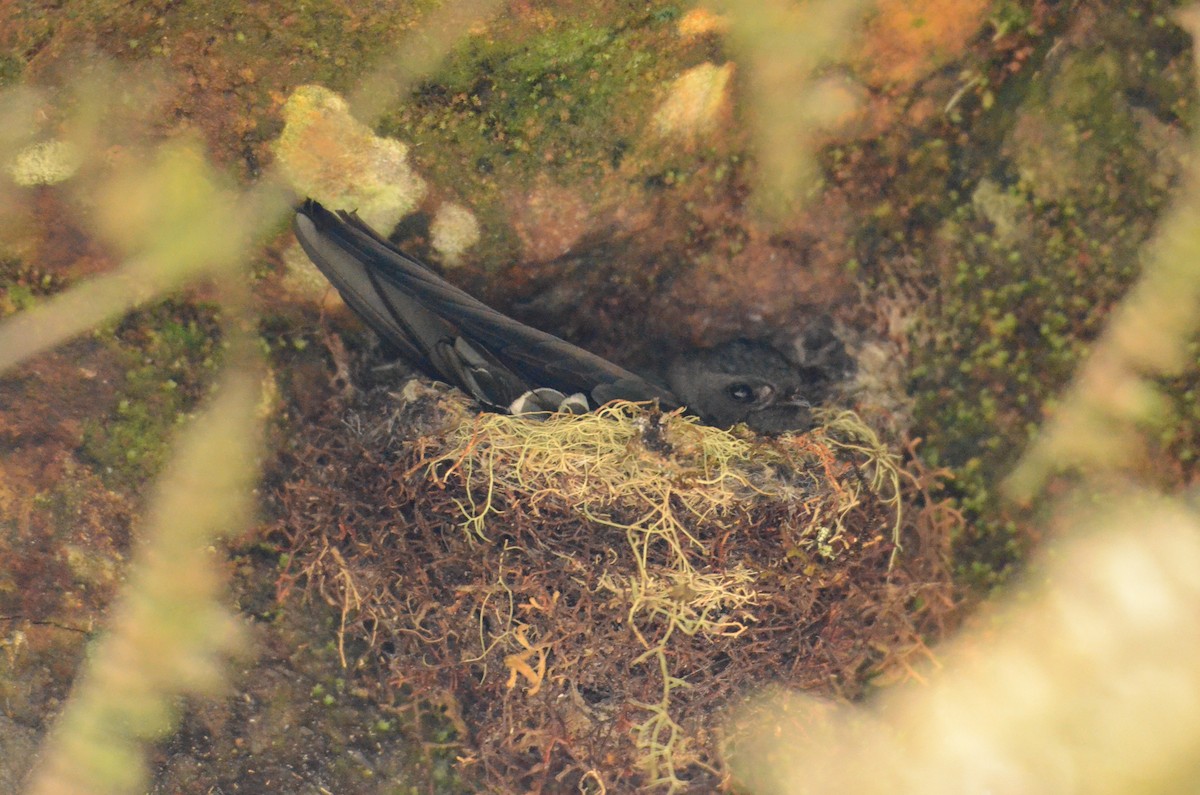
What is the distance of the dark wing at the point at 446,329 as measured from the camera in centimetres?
240

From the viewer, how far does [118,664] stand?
253 centimetres

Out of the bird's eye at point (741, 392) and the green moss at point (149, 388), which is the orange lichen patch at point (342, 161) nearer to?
the green moss at point (149, 388)

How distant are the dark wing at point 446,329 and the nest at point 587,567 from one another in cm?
10

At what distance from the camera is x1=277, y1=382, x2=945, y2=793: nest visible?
2.49 meters

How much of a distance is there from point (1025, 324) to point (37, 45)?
2.64m

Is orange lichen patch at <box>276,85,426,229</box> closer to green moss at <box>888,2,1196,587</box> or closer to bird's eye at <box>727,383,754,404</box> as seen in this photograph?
bird's eye at <box>727,383,754,404</box>

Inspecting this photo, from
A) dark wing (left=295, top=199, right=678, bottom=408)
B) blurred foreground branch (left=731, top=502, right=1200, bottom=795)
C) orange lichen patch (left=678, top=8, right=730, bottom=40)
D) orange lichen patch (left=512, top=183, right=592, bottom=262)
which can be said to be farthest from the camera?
blurred foreground branch (left=731, top=502, right=1200, bottom=795)

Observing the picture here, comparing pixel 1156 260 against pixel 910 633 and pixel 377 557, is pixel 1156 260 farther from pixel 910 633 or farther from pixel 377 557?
pixel 377 557

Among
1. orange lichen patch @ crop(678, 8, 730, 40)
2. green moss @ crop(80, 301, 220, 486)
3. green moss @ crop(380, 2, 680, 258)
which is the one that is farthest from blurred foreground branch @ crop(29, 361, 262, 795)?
orange lichen patch @ crop(678, 8, 730, 40)

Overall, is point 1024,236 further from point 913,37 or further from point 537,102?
point 537,102

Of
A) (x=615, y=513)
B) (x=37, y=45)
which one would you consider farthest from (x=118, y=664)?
(x=37, y=45)

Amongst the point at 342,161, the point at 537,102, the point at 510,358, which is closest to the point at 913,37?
the point at 537,102

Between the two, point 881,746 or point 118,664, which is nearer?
point 118,664

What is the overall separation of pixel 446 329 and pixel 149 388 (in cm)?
78
